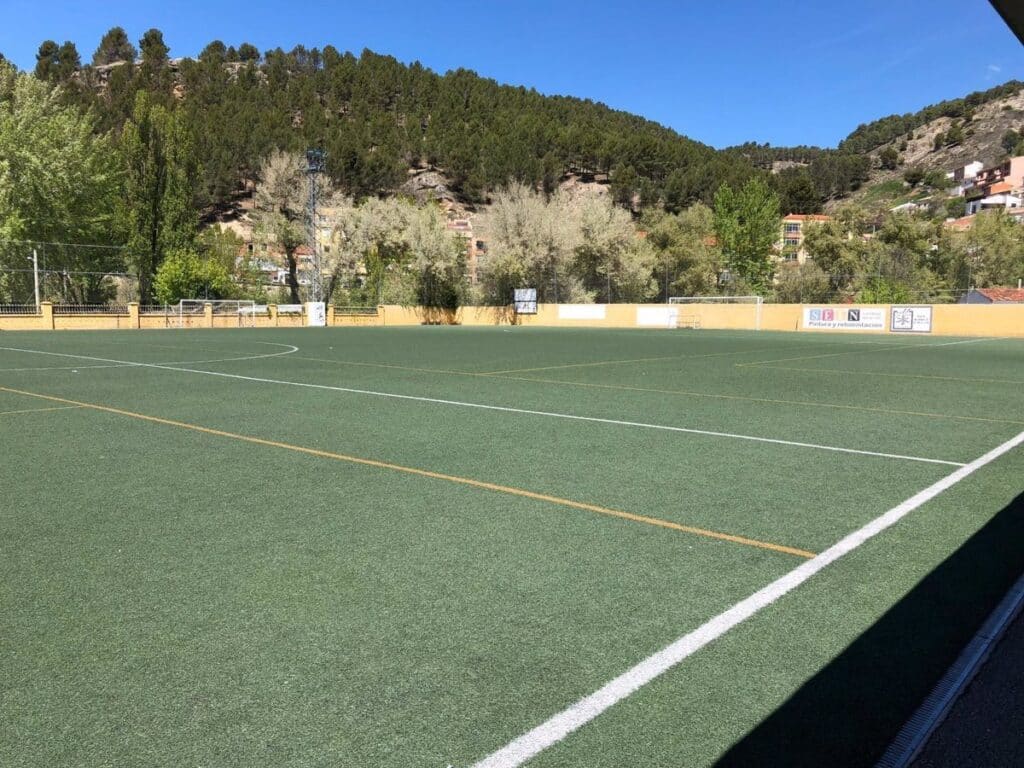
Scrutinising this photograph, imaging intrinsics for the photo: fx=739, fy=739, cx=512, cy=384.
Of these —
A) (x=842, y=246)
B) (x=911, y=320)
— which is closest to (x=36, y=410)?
(x=911, y=320)

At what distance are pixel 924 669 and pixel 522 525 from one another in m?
2.70

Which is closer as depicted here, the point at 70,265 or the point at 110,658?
the point at 110,658

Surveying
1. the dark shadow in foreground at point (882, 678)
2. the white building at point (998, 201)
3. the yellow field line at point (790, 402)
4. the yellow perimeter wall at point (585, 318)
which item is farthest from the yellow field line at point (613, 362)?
the white building at point (998, 201)

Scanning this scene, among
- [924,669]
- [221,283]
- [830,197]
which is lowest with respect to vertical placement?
[924,669]

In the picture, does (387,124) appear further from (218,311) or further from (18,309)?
(18,309)

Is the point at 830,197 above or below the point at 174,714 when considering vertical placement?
above

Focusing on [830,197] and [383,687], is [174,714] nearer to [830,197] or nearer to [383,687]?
[383,687]

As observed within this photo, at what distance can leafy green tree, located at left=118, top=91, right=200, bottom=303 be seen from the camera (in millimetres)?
59406

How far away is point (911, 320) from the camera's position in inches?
1647

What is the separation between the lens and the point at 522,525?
5.28 m

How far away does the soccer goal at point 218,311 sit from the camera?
50562 mm

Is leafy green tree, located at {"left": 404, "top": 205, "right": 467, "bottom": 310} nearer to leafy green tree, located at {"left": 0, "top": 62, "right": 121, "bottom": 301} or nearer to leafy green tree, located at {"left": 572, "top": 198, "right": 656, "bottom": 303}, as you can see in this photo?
→ leafy green tree, located at {"left": 572, "top": 198, "right": 656, "bottom": 303}

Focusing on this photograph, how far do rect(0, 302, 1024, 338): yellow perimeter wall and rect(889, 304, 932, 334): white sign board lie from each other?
0.41m

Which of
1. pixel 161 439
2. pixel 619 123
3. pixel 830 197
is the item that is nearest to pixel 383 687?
Answer: pixel 161 439
